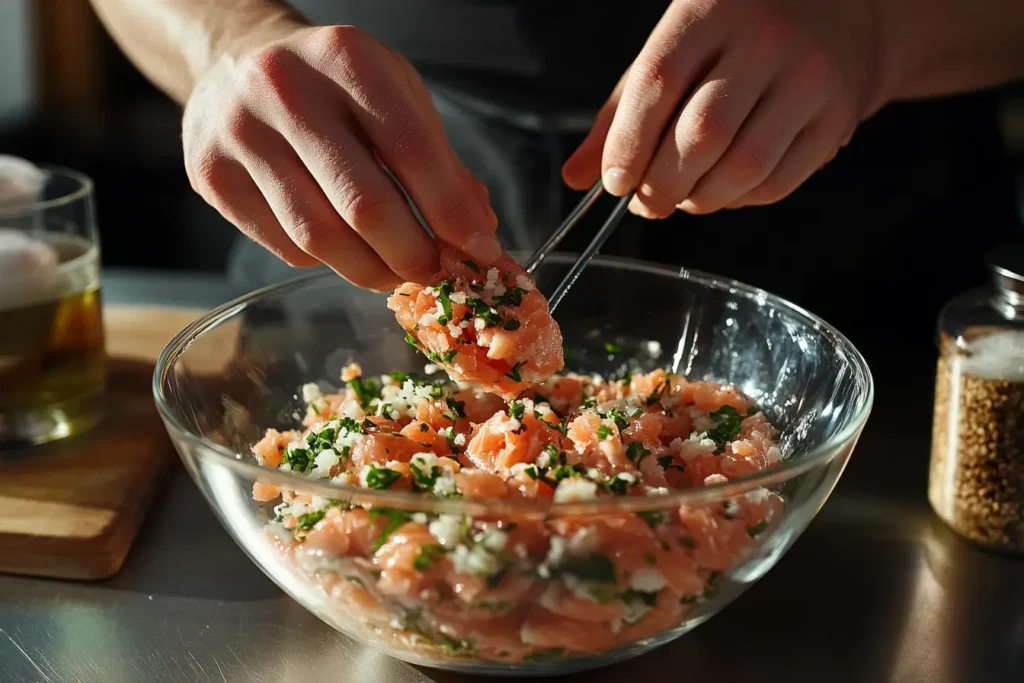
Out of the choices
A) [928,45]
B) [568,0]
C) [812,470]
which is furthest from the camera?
[568,0]

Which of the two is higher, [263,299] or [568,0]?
[568,0]

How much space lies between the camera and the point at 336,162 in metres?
0.96

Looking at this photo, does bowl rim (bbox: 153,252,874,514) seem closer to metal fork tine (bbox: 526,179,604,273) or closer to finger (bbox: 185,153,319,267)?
finger (bbox: 185,153,319,267)

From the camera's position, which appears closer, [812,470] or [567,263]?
[812,470]

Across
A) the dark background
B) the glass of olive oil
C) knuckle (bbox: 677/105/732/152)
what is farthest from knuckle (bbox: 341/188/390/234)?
the dark background

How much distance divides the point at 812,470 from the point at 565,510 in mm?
253

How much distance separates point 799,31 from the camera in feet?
3.85

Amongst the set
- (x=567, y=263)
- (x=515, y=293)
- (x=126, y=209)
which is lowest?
(x=126, y=209)

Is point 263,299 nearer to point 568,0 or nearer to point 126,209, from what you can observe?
point 568,0

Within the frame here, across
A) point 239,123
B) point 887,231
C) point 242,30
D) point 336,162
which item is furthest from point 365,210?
point 887,231

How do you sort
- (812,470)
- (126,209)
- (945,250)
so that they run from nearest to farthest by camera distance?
(812,470) < (945,250) < (126,209)

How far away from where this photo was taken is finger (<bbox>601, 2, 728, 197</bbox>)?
1075 mm

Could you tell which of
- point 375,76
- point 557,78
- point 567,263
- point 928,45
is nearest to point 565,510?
point 375,76

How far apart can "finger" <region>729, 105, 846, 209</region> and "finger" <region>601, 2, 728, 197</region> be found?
17 centimetres
